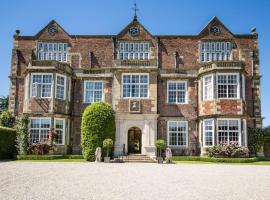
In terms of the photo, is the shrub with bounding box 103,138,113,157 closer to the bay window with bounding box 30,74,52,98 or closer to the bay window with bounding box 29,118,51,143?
the bay window with bounding box 29,118,51,143

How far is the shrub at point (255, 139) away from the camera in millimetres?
27859

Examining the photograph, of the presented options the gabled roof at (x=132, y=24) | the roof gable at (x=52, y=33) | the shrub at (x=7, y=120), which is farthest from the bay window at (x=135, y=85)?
the shrub at (x=7, y=120)

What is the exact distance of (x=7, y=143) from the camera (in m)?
25.0

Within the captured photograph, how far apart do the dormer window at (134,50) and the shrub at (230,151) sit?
436 inches

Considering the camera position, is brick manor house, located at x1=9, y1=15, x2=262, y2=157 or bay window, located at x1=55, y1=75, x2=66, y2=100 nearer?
brick manor house, located at x1=9, y1=15, x2=262, y2=157

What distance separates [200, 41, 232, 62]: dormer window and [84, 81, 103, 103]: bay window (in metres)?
10.4

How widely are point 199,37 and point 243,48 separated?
175 inches

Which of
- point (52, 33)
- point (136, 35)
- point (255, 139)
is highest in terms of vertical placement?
point (52, 33)

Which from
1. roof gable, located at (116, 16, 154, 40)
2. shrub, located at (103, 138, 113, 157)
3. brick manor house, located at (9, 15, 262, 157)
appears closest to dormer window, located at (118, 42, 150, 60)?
brick manor house, located at (9, 15, 262, 157)

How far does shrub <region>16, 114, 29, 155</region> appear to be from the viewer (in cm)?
2525

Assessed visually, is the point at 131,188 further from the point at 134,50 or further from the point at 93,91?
the point at 134,50

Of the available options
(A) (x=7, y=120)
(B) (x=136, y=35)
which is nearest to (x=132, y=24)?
(B) (x=136, y=35)

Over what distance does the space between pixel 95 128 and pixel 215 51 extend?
47.5ft

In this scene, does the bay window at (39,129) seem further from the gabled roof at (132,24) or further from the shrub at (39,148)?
the gabled roof at (132,24)
